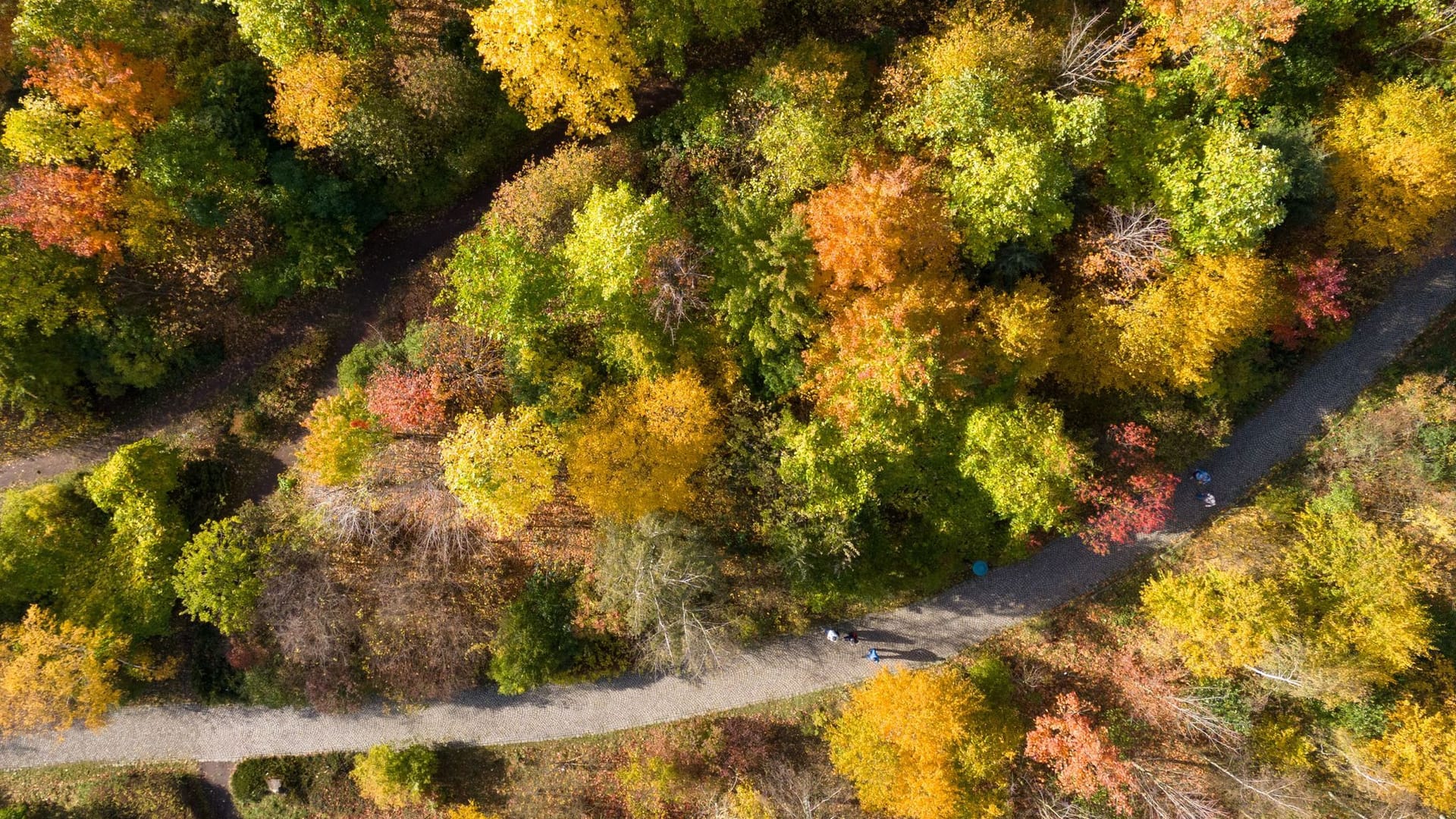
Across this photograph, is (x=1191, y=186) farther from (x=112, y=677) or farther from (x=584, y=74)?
(x=112, y=677)

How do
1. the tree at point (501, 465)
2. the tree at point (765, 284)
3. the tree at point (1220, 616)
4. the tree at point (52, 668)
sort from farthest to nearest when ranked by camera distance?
the tree at point (52, 668) → the tree at point (1220, 616) → the tree at point (501, 465) → the tree at point (765, 284)

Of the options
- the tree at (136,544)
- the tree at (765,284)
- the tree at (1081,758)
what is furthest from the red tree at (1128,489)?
the tree at (136,544)

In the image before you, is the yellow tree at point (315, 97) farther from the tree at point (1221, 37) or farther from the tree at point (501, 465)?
the tree at point (1221, 37)

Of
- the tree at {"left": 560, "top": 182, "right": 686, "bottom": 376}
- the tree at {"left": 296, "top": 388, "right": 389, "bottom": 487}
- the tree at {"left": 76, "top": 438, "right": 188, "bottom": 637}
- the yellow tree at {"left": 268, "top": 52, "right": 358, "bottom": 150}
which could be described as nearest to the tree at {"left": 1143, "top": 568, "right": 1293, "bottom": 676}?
the tree at {"left": 560, "top": 182, "right": 686, "bottom": 376}

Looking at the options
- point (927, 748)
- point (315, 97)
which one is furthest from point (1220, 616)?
point (315, 97)

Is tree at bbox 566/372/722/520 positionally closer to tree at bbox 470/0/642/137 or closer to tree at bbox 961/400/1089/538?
tree at bbox 961/400/1089/538

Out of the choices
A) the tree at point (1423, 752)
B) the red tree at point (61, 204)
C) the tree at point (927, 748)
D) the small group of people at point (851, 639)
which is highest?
the red tree at point (61, 204)
